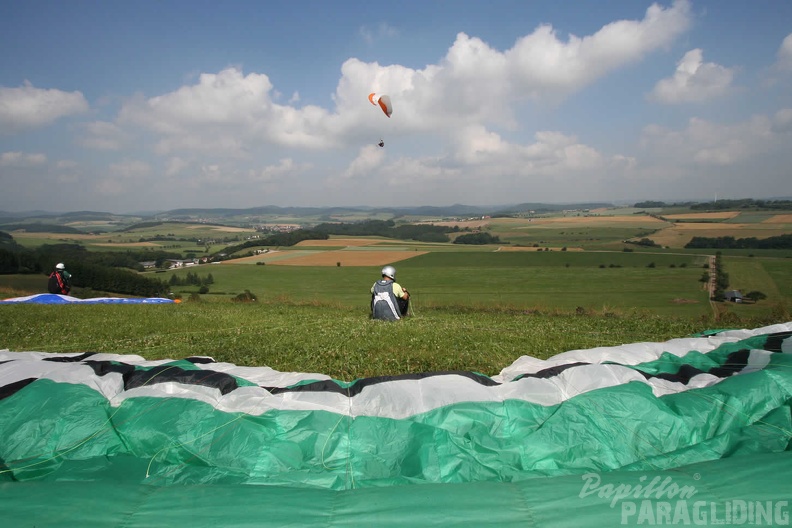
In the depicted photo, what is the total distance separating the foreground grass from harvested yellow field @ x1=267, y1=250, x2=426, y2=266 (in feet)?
105

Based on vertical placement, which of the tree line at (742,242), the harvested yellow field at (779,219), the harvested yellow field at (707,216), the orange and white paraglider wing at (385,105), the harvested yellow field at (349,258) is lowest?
the harvested yellow field at (349,258)

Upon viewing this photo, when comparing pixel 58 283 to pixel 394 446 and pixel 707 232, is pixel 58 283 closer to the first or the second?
pixel 394 446

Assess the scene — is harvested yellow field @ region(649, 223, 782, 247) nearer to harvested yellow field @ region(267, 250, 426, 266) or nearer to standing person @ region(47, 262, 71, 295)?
harvested yellow field @ region(267, 250, 426, 266)

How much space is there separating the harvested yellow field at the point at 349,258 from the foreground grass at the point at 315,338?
32.1m

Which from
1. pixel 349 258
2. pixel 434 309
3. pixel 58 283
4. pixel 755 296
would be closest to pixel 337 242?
pixel 349 258

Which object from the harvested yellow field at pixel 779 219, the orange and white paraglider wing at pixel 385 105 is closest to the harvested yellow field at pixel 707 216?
the harvested yellow field at pixel 779 219

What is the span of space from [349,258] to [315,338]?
39153mm

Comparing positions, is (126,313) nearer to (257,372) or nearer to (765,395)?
(257,372)

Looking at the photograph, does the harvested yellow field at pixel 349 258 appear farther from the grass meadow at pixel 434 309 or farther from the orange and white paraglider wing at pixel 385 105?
the orange and white paraglider wing at pixel 385 105

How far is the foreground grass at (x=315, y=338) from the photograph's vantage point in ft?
20.8

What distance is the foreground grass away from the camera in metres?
6.34

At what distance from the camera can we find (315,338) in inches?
300

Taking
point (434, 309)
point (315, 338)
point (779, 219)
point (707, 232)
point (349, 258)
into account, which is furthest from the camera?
point (779, 219)

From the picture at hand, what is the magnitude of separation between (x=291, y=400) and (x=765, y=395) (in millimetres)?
4153
